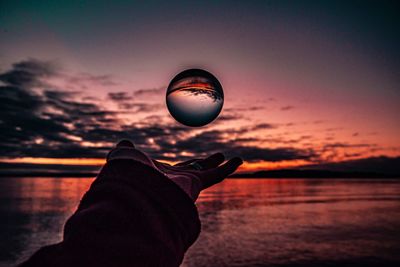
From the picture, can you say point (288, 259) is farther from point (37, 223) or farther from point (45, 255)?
point (37, 223)

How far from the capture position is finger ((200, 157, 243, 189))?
210 cm

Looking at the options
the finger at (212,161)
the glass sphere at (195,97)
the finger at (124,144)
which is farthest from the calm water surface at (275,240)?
the finger at (124,144)

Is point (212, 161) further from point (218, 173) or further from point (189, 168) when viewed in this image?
point (189, 168)

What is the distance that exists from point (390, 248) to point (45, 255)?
137ft

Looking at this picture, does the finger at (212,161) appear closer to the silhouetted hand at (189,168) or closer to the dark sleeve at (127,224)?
the silhouetted hand at (189,168)

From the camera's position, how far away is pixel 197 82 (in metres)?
4.96

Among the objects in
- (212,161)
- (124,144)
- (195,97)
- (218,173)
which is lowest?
(124,144)

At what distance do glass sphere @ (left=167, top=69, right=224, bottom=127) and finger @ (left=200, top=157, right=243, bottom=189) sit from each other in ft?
8.04

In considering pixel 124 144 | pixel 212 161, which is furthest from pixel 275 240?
pixel 124 144

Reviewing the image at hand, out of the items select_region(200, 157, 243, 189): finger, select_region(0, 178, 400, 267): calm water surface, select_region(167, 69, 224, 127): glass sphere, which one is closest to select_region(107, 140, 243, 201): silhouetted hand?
select_region(200, 157, 243, 189): finger

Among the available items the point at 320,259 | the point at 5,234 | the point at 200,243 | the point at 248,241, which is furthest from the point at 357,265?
the point at 5,234

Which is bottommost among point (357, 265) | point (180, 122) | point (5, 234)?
point (357, 265)

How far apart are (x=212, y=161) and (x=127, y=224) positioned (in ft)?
5.06

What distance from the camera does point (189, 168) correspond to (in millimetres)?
2148
